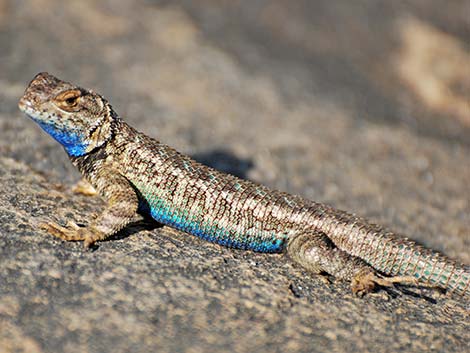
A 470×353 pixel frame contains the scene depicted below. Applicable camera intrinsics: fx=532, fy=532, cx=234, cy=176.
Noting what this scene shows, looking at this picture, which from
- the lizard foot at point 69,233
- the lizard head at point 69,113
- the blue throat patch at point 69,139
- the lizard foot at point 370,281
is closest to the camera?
the lizard foot at point 69,233

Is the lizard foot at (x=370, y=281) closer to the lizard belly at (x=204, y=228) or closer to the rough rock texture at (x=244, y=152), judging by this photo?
the rough rock texture at (x=244, y=152)

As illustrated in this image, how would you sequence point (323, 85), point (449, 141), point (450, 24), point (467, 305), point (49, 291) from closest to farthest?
point (49, 291) → point (467, 305) → point (449, 141) → point (323, 85) → point (450, 24)

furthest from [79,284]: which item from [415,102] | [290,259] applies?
[415,102]

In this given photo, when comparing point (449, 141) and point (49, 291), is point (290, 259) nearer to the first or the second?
point (49, 291)

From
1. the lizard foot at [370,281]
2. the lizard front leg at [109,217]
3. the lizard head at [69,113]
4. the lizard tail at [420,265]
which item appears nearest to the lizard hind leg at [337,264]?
the lizard foot at [370,281]

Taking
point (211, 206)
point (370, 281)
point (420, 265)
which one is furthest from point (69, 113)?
point (420, 265)

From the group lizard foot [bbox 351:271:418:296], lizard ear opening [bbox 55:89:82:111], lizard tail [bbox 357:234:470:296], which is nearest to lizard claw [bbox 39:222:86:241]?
lizard ear opening [bbox 55:89:82:111]
